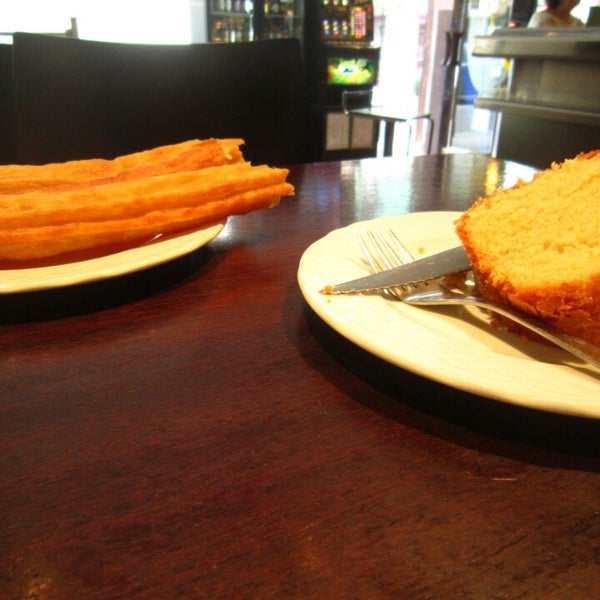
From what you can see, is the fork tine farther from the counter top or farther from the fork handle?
the counter top

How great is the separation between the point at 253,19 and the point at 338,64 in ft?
2.23

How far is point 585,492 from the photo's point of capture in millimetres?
302

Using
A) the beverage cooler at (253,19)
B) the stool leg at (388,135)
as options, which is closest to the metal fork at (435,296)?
the stool leg at (388,135)

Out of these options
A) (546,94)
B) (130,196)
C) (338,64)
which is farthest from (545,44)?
(130,196)

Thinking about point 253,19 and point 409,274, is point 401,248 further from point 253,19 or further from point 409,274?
point 253,19

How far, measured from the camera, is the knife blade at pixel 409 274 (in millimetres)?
466

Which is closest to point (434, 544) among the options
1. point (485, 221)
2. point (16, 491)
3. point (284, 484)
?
point (284, 484)

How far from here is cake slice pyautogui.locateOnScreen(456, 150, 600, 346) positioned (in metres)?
0.41

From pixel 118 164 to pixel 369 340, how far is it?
19.6 inches

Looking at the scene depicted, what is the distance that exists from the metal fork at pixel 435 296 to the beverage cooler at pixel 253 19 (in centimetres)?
360

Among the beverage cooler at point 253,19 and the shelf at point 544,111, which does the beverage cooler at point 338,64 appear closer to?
the beverage cooler at point 253,19

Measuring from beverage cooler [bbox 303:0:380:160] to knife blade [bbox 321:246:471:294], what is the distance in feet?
12.1

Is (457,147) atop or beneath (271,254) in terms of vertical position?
beneath

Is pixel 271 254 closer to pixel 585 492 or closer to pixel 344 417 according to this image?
pixel 344 417
